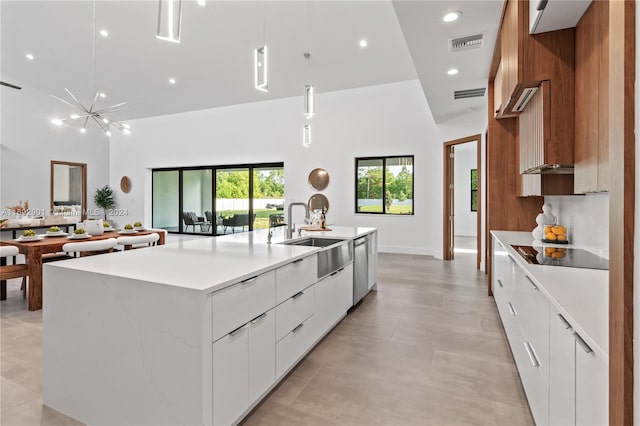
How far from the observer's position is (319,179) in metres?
7.59

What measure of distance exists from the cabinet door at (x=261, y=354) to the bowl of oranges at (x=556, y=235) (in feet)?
7.96

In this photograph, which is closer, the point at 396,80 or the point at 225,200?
the point at 396,80

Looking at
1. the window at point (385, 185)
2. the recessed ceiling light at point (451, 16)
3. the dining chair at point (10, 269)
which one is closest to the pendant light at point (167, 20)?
the recessed ceiling light at point (451, 16)

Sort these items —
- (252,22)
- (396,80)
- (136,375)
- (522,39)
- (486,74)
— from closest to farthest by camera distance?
(136,375) < (522,39) < (486,74) < (252,22) < (396,80)

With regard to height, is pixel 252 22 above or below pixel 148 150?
above

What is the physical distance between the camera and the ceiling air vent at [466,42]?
2985 mm

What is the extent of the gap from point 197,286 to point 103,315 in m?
0.62

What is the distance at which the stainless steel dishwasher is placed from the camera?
3504 millimetres

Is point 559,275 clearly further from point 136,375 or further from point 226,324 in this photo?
point 136,375

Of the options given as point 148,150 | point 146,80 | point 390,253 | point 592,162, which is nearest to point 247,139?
point 146,80

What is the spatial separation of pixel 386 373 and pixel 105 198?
10610 mm

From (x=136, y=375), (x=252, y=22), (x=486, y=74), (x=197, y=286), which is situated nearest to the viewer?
(x=197, y=286)

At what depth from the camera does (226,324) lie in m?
1.52

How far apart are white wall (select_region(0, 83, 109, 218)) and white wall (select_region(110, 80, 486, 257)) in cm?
266
